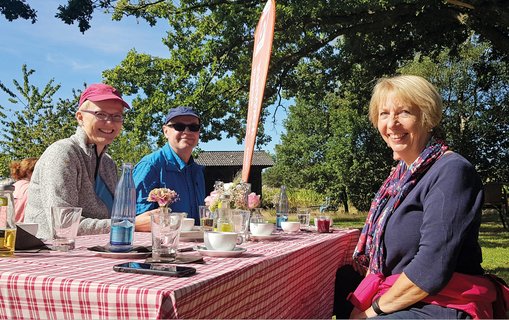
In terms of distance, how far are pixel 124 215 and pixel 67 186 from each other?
0.70 meters

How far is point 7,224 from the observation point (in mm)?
2008

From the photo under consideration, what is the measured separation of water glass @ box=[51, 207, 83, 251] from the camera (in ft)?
7.07

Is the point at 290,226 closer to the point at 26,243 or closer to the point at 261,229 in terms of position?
the point at 261,229

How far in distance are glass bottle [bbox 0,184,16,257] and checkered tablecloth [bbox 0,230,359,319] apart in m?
0.05

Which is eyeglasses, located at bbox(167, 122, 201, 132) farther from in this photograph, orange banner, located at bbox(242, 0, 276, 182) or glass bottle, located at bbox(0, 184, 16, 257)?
glass bottle, located at bbox(0, 184, 16, 257)

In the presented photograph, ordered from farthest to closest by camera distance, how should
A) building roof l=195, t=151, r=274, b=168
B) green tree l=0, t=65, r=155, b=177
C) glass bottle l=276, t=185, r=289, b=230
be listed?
1. building roof l=195, t=151, r=274, b=168
2. green tree l=0, t=65, r=155, b=177
3. glass bottle l=276, t=185, r=289, b=230

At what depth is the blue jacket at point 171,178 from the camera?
13.2ft

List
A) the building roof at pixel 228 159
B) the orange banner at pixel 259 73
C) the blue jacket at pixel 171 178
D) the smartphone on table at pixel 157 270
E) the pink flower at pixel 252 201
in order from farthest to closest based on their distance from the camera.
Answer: the building roof at pixel 228 159, the orange banner at pixel 259 73, the blue jacket at pixel 171 178, the pink flower at pixel 252 201, the smartphone on table at pixel 157 270

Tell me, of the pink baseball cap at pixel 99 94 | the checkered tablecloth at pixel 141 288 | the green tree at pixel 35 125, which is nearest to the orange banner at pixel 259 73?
the pink baseball cap at pixel 99 94

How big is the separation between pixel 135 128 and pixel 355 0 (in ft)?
23.7

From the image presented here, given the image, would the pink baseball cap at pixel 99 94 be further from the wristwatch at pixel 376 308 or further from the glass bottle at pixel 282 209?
the wristwatch at pixel 376 308

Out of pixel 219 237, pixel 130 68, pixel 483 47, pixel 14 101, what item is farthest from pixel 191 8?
pixel 483 47

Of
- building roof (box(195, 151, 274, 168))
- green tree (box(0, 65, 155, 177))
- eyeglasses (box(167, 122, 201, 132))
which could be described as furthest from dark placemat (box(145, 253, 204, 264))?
building roof (box(195, 151, 274, 168))

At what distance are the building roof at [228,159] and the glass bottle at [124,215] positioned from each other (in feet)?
158
